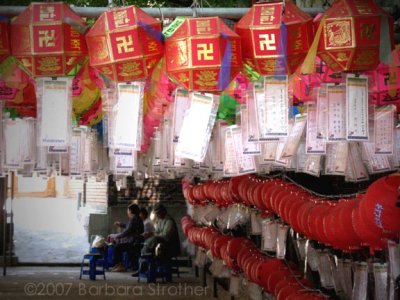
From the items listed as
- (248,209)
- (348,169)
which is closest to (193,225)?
(248,209)

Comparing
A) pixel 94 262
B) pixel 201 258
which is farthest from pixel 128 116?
pixel 94 262

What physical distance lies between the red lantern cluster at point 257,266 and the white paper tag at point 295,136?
1.43 meters

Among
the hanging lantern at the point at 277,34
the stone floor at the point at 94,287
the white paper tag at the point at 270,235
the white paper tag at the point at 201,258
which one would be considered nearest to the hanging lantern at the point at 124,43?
the hanging lantern at the point at 277,34

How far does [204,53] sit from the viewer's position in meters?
6.80

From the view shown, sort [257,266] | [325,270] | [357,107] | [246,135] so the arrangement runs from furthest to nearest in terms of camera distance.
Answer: [257,266]
[325,270]
[246,135]
[357,107]

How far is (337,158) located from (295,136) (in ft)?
1.51

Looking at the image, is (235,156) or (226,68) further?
(235,156)

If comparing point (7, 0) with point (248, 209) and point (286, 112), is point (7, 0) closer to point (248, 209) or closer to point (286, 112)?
point (248, 209)

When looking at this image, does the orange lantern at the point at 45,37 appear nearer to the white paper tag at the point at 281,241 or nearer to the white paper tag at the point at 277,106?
the white paper tag at the point at 277,106

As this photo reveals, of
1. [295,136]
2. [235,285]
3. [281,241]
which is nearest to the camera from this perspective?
[295,136]

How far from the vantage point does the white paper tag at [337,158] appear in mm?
7910

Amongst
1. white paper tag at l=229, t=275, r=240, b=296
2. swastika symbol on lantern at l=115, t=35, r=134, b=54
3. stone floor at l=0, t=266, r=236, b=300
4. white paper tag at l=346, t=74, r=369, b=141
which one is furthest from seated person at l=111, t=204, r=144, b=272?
white paper tag at l=346, t=74, r=369, b=141

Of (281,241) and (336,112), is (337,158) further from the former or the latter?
(281,241)

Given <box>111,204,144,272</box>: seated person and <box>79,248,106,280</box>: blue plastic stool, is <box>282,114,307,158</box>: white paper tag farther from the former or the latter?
<box>111,204,144,272</box>: seated person
